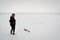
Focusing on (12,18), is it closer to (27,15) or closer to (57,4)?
(27,15)

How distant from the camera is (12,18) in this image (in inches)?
63.9

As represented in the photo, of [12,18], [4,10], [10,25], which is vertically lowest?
[10,25]

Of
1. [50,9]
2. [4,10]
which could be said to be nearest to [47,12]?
[50,9]

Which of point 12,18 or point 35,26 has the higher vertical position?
point 12,18

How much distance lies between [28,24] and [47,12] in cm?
34

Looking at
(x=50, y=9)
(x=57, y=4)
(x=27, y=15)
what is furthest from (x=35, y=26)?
(x=57, y=4)

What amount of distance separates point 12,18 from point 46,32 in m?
0.55

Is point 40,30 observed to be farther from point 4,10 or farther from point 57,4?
point 4,10

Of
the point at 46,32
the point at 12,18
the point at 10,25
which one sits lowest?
the point at 46,32

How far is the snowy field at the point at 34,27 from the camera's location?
161cm

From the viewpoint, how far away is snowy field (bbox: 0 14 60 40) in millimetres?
1609

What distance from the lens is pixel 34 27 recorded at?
164cm

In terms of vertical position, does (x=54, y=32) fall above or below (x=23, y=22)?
below

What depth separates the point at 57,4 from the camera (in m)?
1.66
